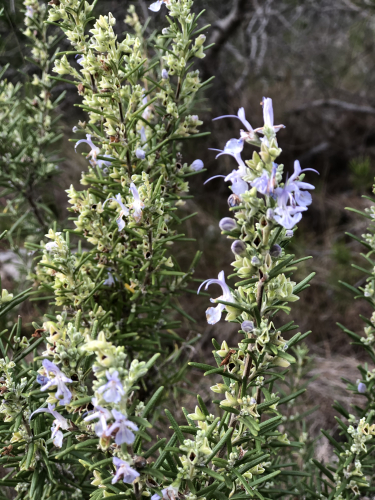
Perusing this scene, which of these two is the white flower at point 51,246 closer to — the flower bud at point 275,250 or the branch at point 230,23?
the flower bud at point 275,250

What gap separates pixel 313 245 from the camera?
160 inches

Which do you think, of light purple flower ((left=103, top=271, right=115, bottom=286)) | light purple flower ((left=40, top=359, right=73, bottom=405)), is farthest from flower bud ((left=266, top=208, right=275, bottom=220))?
light purple flower ((left=103, top=271, right=115, bottom=286))

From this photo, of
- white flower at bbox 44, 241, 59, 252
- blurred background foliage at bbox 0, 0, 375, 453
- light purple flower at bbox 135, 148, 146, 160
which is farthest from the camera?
blurred background foliage at bbox 0, 0, 375, 453

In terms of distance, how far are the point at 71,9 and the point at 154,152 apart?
0.46 metres

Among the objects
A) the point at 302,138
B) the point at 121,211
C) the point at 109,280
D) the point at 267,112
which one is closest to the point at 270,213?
the point at 267,112

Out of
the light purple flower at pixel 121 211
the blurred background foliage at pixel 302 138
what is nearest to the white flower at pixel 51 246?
the light purple flower at pixel 121 211

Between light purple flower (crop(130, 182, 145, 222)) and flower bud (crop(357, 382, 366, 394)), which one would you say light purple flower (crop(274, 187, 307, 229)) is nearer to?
light purple flower (crop(130, 182, 145, 222))

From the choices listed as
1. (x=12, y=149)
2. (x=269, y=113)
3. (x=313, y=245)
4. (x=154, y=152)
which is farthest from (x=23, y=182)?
(x=313, y=245)

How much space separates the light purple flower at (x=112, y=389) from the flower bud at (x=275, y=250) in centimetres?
36

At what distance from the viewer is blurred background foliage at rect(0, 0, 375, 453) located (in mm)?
3260

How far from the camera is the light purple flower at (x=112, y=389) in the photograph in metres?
0.60

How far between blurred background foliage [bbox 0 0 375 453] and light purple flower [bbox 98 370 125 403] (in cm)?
206

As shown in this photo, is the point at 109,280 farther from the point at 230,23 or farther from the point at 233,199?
the point at 230,23

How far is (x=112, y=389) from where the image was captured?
24.1 inches
